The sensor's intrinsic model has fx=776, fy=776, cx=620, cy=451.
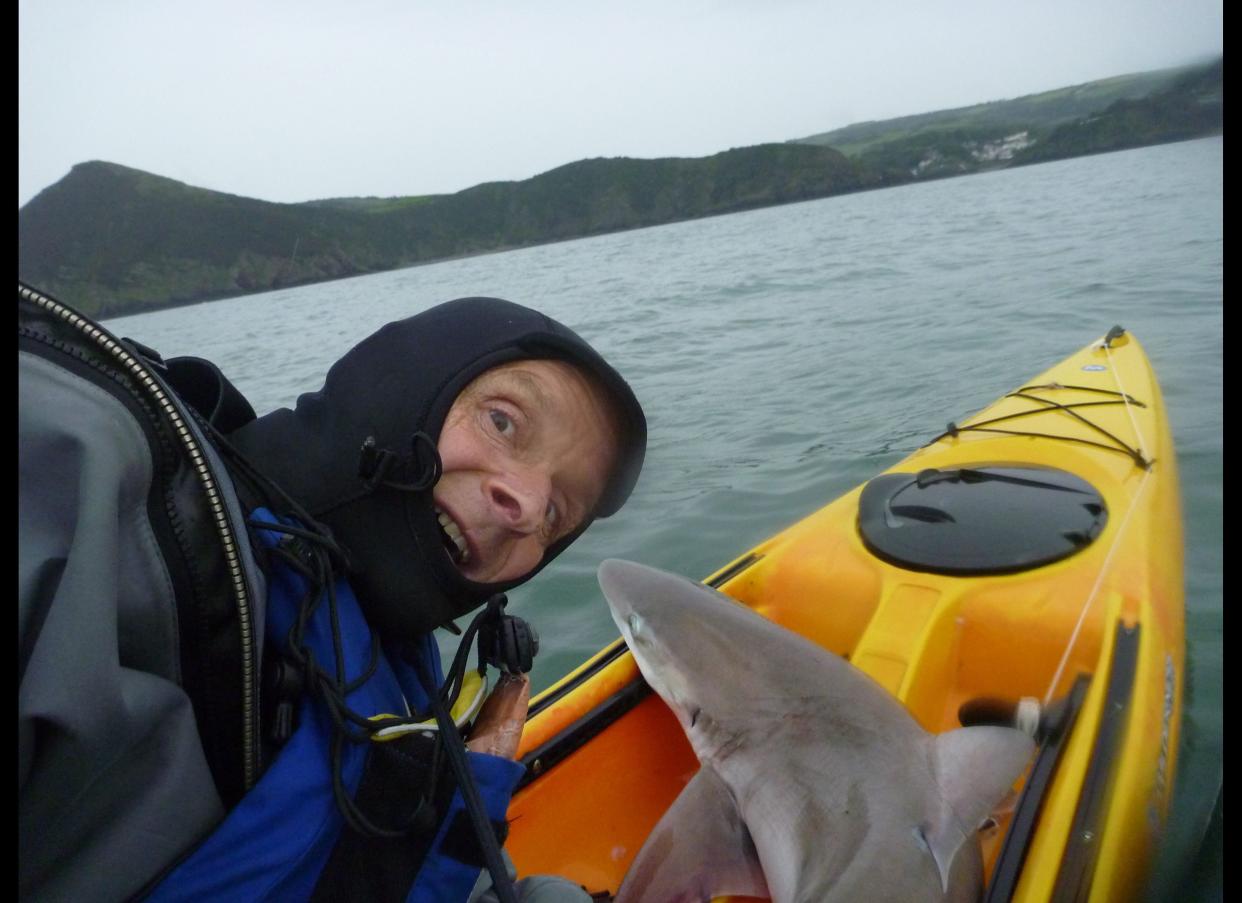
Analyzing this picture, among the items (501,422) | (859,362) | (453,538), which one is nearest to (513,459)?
(501,422)

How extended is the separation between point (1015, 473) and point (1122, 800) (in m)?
1.70

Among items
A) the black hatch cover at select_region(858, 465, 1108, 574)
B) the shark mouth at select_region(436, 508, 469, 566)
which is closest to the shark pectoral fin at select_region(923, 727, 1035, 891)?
the black hatch cover at select_region(858, 465, 1108, 574)

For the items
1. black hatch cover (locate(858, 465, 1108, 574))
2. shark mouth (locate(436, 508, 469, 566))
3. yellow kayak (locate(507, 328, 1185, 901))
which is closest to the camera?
shark mouth (locate(436, 508, 469, 566))

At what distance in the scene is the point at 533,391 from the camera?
1910mm

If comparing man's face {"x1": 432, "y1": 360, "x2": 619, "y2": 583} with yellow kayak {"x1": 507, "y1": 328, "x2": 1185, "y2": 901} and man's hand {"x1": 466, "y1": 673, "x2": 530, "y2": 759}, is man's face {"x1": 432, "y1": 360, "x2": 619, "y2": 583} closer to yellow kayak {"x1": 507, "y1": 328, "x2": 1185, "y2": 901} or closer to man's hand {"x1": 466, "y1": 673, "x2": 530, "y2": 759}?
man's hand {"x1": 466, "y1": 673, "x2": 530, "y2": 759}

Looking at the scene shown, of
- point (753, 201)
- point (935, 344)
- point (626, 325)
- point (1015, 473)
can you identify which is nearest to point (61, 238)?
point (626, 325)

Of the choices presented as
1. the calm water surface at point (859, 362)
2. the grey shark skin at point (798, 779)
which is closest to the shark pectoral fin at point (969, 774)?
the grey shark skin at point (798, 779)

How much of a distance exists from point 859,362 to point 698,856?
26.6 ft

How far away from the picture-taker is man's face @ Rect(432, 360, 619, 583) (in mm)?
1806

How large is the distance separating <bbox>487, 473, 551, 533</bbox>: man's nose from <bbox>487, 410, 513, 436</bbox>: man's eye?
0.37 feet

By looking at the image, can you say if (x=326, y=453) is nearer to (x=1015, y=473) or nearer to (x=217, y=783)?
(x=217, y=783)

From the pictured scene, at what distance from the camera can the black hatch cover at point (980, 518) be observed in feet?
10.3

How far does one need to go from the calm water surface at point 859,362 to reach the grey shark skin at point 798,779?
127cm

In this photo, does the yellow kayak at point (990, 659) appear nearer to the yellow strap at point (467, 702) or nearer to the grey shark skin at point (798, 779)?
the grey shark skin at point (798, 779)
